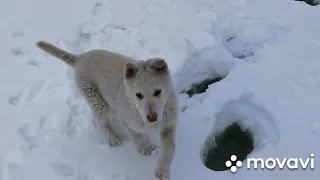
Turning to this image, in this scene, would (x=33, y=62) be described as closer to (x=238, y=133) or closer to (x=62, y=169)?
(x=62, y=169)

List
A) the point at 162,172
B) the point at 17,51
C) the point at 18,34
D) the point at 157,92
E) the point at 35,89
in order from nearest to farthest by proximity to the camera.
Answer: the point at 157,92 < the point at 162,172 < the point at 35,89 < the point at 17,51 < the point at 18,34

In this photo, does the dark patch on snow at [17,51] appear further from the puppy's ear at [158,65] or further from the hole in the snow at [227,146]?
the hole in the snow at [227,146]

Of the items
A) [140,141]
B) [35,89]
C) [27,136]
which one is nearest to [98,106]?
[140,141]

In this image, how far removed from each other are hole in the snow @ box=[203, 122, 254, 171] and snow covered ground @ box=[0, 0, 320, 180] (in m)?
0.10

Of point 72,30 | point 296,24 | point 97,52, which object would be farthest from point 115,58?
point 296,24

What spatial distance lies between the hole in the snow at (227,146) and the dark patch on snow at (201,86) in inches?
21.8

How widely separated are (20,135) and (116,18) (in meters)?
2.11

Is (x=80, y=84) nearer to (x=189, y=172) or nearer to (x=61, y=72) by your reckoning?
(x=61, y=72)

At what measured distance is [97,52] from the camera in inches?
177

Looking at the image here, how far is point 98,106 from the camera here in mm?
4441

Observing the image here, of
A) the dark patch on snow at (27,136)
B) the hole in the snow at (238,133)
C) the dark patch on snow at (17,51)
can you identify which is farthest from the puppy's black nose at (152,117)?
the dark patch on snow at (17,51)

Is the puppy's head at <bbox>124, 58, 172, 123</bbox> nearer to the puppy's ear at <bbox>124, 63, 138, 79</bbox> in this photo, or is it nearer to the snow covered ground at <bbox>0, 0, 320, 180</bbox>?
the puppy's ear at <bbox>124, 63, 138, 79</bbox>

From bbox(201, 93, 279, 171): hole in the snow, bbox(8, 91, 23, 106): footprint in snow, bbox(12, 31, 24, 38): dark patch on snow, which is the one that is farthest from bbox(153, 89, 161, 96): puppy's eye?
bbox(12, 31, 24, 38): dark patch on snow

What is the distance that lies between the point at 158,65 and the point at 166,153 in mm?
774
